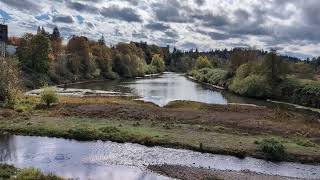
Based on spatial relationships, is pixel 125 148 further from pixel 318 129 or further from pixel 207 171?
pixel 318 129

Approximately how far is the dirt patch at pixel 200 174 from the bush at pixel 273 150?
599cm

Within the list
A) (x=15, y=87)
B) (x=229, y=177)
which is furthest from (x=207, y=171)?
(x=15, y=87)

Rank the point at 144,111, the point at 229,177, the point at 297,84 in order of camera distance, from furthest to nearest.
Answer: the point at 297,84 < the point at 144,111 < the point at 229,177

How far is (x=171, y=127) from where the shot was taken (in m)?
52.0

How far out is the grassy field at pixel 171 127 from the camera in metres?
43.7

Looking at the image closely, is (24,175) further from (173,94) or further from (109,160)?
(173,94)

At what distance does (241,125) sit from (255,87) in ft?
198

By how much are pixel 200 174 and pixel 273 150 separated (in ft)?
34.4

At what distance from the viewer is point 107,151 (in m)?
40.9

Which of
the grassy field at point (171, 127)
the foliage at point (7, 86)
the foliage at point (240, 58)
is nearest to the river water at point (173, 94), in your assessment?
the grassy field at point (171, 127)

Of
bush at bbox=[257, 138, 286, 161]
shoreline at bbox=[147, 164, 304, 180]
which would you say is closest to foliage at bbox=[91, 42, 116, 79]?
bush at bbox=[257, 138, 286, 161]

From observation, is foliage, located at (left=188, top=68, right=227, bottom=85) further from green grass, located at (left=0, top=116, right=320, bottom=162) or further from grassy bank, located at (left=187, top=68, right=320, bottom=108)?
green grass, located at (left=0, top=116, right=320, bottom=162)

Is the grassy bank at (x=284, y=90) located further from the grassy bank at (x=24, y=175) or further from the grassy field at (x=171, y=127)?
the grassy bank at (x=24, y=175)

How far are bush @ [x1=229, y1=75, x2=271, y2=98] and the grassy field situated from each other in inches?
1720
